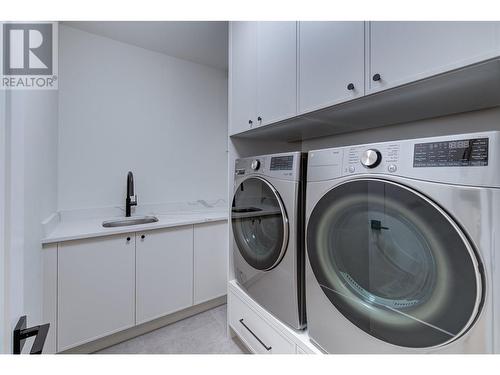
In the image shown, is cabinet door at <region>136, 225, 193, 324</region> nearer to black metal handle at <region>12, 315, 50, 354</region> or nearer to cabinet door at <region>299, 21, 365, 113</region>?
black metal handle at <region>12, 315, 50, 354</region>

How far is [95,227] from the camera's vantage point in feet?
5.49

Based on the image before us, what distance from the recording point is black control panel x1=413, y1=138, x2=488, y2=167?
0.55 meters

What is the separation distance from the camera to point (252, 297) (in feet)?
4.52

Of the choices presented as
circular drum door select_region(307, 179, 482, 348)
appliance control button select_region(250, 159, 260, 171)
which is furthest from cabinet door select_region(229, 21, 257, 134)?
circular drum door select_region(307, 179, 482, 348)

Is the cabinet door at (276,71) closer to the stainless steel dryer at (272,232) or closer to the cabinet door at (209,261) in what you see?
the stainless steel dryer at (272,232)

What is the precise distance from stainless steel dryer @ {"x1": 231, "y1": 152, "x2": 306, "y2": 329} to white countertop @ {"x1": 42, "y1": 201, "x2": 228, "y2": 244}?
2.07ft

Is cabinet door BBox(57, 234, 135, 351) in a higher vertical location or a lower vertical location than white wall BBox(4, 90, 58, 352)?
lower

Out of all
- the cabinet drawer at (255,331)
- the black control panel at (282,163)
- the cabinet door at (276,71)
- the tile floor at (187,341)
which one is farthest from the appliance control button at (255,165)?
the tile floor at (187,341)

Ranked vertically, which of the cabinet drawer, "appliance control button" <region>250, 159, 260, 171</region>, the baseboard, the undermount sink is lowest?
the baseboard

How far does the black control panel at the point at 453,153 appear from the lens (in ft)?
1.80

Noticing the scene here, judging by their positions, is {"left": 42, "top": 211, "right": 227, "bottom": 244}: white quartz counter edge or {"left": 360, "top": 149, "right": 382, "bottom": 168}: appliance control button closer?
{"left": 360, "top": 149, "right": 382, "bottom": 168}: appliance control button

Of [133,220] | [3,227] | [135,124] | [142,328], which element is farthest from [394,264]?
[135,124]
